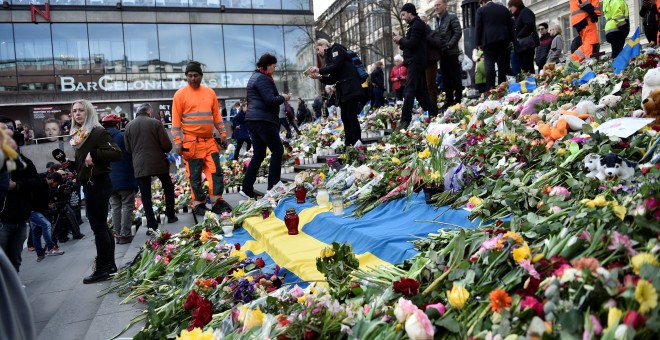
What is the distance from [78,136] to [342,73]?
3.59m

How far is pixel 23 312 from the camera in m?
2.14

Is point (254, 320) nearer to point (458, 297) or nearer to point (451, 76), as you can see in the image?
point (458, 297)

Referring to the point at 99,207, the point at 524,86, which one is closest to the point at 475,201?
the point at 99,207

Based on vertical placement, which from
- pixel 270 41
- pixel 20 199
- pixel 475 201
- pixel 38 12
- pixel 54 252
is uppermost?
pixel 38 12

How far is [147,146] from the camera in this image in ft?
24.2

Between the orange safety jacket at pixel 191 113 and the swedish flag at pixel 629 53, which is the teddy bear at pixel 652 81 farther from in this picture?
the orange safety jacket at pixel 191 113

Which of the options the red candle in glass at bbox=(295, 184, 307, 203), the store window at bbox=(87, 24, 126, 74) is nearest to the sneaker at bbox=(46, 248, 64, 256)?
the red candle in glass at bbox=(295, 184, 307, 203)

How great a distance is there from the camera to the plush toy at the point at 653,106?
159 inches

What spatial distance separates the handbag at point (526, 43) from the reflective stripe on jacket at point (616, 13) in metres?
1.37

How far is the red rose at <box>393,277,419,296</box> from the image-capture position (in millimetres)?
2693

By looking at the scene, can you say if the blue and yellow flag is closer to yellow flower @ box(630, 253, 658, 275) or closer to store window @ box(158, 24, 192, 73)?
yellow flower @ box(630, 253, 658, 275)

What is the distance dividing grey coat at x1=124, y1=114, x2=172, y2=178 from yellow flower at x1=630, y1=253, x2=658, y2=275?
6185 millimetres

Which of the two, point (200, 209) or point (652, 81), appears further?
point (200, 209)

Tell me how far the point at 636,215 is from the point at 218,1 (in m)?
27.3
